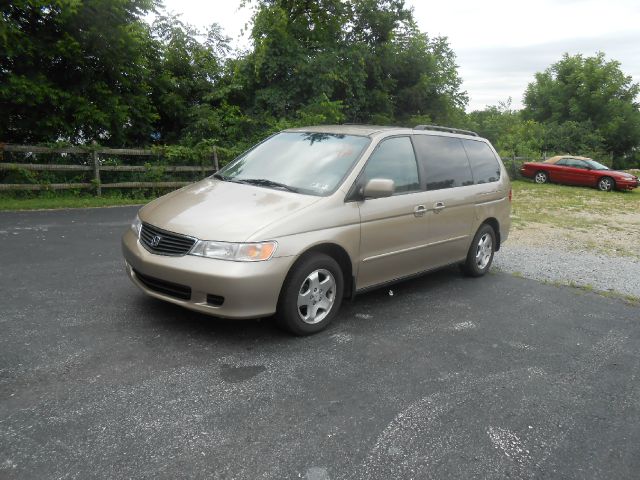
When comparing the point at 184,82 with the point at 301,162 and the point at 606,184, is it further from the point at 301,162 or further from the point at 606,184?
the point at 606,184

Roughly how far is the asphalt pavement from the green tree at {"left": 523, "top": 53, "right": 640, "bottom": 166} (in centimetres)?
4073

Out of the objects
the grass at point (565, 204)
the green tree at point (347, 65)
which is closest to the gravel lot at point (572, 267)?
the grass at point (565, 204)

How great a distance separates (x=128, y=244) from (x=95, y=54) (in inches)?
403

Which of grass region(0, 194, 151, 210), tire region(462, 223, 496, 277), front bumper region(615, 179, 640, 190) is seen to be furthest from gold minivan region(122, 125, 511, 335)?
front bumper region(615, 179, 640, 190)

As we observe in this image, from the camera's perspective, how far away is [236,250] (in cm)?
394

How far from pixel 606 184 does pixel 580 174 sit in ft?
3.93

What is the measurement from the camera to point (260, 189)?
477 cm

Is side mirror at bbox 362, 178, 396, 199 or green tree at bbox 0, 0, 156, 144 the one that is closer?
side mirror at bbox 362, 178, 396, 199

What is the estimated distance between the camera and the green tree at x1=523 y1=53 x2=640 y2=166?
41875 millimetres

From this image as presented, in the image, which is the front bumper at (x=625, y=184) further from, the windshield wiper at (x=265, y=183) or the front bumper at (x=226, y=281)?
the front bumper at (x=226, y=281)

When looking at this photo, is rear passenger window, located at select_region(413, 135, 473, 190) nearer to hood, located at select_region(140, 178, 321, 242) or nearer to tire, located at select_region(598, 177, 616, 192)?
hood, located at select_region(140, 178, 321, 242)

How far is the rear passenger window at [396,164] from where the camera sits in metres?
5.06

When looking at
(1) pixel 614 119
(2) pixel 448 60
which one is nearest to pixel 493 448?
(2) pixel 448 60

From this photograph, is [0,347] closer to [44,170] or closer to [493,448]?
[493,448]
